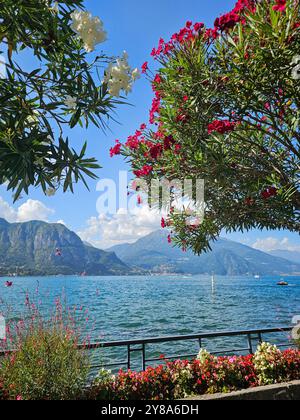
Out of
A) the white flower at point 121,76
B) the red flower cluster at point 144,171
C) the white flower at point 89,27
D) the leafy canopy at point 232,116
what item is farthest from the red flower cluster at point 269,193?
the white flower at point 89,27

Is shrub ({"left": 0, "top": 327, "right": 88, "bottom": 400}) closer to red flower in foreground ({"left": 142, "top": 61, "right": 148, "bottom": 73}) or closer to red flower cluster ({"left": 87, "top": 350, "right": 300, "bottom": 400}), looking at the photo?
red flower cluster ({"left": 87, "top": 350, "right": 300, "bottom": 400})

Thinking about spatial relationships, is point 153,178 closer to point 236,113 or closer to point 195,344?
point 236,113

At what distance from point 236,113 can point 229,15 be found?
1.41 metres

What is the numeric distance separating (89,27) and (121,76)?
527 mm

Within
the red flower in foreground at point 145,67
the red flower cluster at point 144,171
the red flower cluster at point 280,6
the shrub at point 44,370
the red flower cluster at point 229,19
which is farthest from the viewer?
the red flower cluster at point 144,171

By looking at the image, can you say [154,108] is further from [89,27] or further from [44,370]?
[44,370]

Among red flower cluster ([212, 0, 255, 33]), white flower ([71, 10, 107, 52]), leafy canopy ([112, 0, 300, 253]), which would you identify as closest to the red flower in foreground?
leafy canopy ([112, 0, 300, 253])

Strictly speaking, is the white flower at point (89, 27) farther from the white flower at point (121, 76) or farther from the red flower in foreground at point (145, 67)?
the red flower in foreground at point (145, 67)

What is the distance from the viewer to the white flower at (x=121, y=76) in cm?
337

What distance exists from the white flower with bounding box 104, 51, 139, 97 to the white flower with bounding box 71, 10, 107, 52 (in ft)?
1.19

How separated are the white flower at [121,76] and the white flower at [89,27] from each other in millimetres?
362

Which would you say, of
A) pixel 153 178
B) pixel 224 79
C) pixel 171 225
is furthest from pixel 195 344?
pixel 224 79

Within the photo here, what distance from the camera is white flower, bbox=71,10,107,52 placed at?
3.00 metres

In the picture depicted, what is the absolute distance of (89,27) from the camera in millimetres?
3000
